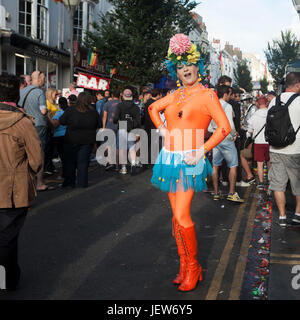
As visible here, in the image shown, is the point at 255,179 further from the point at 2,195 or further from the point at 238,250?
the point at 2,195

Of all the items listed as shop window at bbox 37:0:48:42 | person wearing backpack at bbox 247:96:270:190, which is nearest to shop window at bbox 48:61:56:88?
shop window at bbox 37:0:48:42

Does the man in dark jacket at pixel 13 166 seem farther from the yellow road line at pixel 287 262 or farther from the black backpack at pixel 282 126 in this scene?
the black backpack at pixel 282 126

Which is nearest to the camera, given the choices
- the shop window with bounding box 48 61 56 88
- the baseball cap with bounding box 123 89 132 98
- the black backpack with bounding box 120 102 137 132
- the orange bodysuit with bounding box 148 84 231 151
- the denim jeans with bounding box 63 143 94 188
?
the orange bodysuit with bounding box 148 84 231 151

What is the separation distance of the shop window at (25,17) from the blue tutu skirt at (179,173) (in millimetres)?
16849

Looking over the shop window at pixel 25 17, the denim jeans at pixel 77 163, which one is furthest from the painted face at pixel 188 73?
the shop window at pixel 25 17

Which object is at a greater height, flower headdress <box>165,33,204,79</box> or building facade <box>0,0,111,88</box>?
building facade <box>0,0,111,88</box>

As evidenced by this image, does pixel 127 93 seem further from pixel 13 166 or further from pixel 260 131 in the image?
pixel 13 166

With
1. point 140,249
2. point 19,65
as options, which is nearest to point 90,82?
point 19,65

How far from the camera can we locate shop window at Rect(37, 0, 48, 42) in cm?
2067

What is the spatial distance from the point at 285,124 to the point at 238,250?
6.08 feet

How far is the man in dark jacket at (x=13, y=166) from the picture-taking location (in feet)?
12.5

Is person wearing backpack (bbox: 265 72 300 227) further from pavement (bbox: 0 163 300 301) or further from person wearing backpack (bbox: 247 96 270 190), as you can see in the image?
person wearing backpack (bbox: 247 96 270 190)

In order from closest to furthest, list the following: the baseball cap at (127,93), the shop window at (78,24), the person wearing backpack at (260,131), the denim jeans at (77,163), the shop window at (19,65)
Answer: the denim jeans at (77,163), the person wearing backpack at (260,131), the baseball cap at (127,93), the shop window at (19,65), the shop window at (78,24)

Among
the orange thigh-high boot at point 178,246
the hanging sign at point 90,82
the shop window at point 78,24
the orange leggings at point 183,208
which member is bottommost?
the orange thigh-high boot at point 178,246
